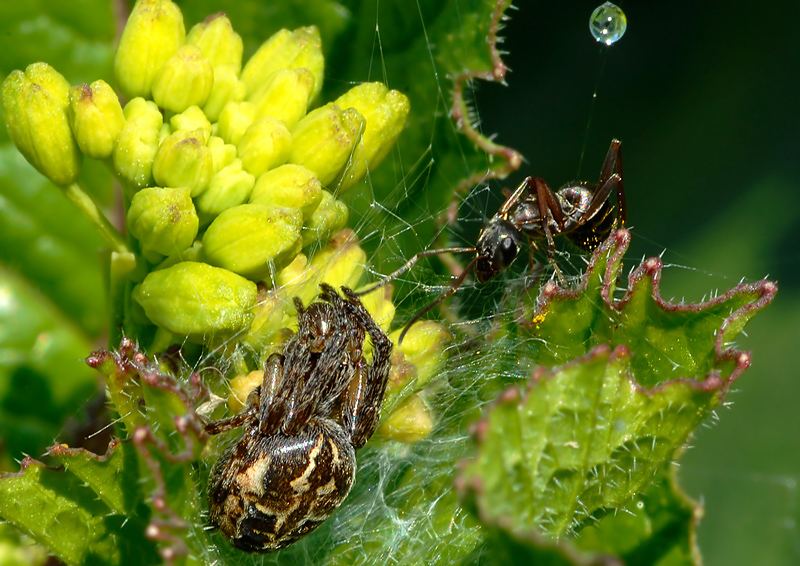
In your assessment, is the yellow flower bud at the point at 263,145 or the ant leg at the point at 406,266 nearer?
the yellow flower bud at the point at 263,145

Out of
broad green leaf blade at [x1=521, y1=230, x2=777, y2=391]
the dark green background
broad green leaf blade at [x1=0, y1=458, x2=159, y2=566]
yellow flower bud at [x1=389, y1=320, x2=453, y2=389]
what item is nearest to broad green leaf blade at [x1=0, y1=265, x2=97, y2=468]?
the dark green background

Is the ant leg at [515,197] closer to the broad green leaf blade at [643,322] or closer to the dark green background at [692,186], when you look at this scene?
the dark green background at [692,186]

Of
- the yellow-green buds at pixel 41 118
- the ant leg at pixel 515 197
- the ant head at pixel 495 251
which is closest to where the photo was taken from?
the yellow-green buds at pixel 41 118

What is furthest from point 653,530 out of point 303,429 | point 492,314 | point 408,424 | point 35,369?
point 35,369

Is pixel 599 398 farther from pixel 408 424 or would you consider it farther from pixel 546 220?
pixel 546 220

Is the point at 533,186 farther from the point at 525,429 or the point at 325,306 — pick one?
the point at 525,429

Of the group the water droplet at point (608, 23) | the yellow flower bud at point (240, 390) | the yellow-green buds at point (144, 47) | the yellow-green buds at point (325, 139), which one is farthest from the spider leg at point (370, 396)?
the water droplet at point (608, 23)

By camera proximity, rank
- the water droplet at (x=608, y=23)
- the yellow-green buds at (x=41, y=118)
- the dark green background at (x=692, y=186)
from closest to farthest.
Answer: the yellow-green buds at (x=41, y=118)
the water droplet at (x=608, y=23)
the dark green background at (x=692, y=186)

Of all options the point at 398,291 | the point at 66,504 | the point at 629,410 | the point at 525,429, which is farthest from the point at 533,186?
the point at 66,504
